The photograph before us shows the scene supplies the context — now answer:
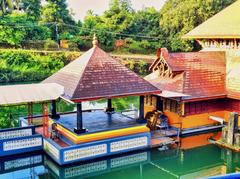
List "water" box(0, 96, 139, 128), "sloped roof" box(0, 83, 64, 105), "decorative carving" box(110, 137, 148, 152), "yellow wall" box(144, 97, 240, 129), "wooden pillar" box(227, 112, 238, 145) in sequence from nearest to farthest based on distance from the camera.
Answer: "sloped roof" box(0, 83, 64, 105) → "decorative carving" box(110, 137, 148, 152) → "wooden pillar" box(227, 112, 238, 145) → "yellow wall" box(144, 97, 240, 129) → "water" box(0, 96, 139, 128)

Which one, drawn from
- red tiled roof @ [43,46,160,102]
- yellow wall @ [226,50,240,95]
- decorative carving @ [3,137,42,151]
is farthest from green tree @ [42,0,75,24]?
decorative carving @ [3,137,42,151]

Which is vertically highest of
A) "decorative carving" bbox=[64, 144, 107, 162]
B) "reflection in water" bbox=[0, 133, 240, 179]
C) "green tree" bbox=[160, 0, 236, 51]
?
"green tree" bbox=[160, 0, 236, 51]

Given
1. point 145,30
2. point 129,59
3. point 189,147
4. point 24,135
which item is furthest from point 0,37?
point 189,147

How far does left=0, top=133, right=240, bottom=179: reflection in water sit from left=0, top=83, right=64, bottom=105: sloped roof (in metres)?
1.85

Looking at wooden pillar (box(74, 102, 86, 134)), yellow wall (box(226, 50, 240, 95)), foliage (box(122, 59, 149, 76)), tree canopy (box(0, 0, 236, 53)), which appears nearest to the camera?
wooden pillar (box(74, 102, 86, 134))

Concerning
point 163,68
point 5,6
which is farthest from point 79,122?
point 5,6

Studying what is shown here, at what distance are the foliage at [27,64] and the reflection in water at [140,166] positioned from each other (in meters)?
17.7

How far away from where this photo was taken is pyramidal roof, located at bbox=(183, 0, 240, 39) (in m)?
14.6

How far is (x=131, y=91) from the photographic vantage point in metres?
11.0

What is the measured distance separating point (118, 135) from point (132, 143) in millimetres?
517

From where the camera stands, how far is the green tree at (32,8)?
3375cm

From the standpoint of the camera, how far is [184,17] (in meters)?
30.8

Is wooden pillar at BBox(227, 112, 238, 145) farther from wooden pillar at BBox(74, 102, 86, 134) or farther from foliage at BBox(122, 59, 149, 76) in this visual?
foliage at BBox(122, 59, 149, 76)

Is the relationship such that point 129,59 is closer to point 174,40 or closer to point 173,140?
point 174,40
